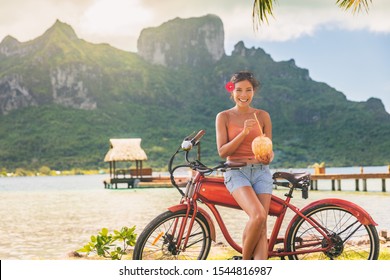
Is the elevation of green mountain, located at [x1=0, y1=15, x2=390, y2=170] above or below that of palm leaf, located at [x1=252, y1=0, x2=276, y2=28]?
above

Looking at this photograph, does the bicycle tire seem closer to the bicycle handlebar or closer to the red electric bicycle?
the red electric bicycle

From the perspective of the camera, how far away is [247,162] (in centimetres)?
308

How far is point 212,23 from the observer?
52312 millimetres

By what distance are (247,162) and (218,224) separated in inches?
14.8

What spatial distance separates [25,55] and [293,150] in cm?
2255

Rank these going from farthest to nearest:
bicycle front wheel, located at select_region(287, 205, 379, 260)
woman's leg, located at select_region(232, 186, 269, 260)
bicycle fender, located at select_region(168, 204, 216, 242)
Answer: bicycle front wheel, located at select_region(287, 205, 379, 260) < bicycle fender, located at select_region(168, 204, 216, 242) < woman's leg, located at select_region(232, 186, 269, 260)

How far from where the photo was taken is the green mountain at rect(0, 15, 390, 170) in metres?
21.3

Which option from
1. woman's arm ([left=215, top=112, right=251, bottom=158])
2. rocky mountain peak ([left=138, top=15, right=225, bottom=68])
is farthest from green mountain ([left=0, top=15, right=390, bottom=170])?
woman's arm ([left=215, top=112, right=251, bottom=158])

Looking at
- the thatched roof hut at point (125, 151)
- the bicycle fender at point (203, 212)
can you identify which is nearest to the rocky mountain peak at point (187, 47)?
the thatched roof hut at point (125, 151)

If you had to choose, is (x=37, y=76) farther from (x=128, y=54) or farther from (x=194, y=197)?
(x=194, y=197)

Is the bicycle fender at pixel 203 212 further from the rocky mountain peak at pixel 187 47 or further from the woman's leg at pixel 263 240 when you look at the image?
the rocky mountain peak at pixel 187 47

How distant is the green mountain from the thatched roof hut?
300 centimetres

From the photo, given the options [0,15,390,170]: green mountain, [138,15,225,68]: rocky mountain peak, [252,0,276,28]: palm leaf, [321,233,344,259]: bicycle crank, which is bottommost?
[321,233,344,259]: bicycle crank

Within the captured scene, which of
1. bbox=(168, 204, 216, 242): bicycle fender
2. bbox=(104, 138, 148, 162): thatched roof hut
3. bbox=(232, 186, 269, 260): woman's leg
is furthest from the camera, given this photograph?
bbox=(104, 138, 148, 162): thatched roof hut
